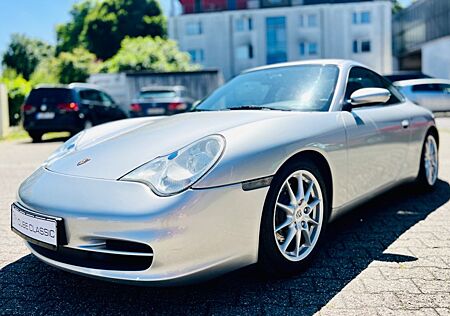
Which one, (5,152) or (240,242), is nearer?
(240,242)

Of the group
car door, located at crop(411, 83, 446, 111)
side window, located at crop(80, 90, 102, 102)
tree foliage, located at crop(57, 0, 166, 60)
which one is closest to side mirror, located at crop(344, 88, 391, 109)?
side window, located at crop(80, 90, 102, 102)

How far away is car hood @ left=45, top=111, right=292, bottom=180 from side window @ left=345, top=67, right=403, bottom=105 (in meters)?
0.85

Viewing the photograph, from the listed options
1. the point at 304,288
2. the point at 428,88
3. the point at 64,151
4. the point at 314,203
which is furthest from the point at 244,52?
the point at 304,288

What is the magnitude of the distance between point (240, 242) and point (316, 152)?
0.86 m

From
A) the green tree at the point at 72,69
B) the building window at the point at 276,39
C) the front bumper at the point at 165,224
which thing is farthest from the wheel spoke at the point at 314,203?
the building window at the point at 276,39

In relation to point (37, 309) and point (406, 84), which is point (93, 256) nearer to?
point (37, 309)

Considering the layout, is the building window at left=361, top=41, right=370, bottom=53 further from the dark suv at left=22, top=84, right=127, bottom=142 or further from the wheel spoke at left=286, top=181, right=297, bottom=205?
the wheel spoke at left=286, top=181, right=297, bottom=205

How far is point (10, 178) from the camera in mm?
6289

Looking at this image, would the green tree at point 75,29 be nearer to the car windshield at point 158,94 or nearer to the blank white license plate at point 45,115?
the car windshield at point 158,94

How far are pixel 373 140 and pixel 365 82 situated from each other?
74cm

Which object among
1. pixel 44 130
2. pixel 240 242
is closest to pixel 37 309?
pixel 240 242

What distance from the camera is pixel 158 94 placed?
1370 cm

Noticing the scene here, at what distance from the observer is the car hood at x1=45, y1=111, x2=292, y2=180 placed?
8.23 feet

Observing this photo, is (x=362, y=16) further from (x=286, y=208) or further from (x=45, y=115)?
(x=286, y=208)
